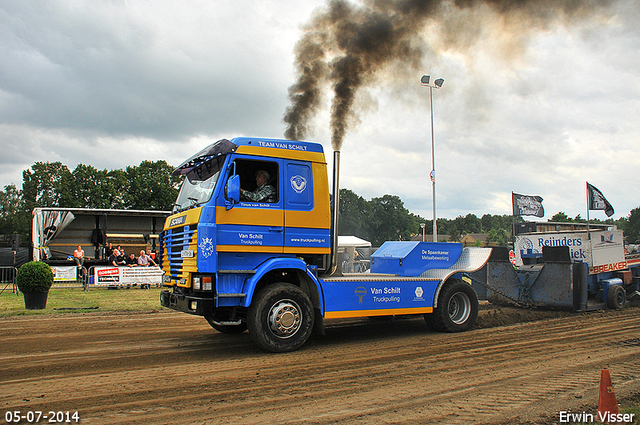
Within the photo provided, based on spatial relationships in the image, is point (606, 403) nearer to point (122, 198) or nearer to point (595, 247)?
point (595, 247)

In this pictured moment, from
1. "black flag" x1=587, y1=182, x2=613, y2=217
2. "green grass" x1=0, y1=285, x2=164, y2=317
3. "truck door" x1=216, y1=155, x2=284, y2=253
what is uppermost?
"black flag" x1=587, y1=182, x2=613, y2=217

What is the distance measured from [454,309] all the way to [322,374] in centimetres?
423

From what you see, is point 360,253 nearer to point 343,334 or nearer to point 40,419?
point 343,334

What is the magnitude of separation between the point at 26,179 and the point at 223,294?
245ft

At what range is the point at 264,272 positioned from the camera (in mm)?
6691

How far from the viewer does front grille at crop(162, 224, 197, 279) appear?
264 inches

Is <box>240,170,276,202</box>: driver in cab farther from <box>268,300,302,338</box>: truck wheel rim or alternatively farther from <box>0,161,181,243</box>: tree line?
<box>0,161,181,243</box>: tree line

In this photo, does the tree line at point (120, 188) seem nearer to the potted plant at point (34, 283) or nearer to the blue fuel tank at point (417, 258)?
the potted plant at point (34, 283)

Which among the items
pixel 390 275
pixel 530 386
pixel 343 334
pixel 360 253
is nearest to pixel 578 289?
pixel 390 275

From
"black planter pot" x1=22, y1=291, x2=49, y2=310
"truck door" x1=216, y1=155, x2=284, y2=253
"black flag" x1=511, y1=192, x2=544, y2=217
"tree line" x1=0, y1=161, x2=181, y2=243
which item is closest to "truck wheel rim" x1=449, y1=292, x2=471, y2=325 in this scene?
"truck door" x1=216, y1=155, x2=284, y2=253

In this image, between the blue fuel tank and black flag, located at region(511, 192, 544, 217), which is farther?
black flag, located at region(511, 192, 544, 217)

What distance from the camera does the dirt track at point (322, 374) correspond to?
4.38 m

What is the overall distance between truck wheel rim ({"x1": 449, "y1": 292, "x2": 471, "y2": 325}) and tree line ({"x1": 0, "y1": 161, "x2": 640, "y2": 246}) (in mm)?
37416

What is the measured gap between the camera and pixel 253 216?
689 centimetres
